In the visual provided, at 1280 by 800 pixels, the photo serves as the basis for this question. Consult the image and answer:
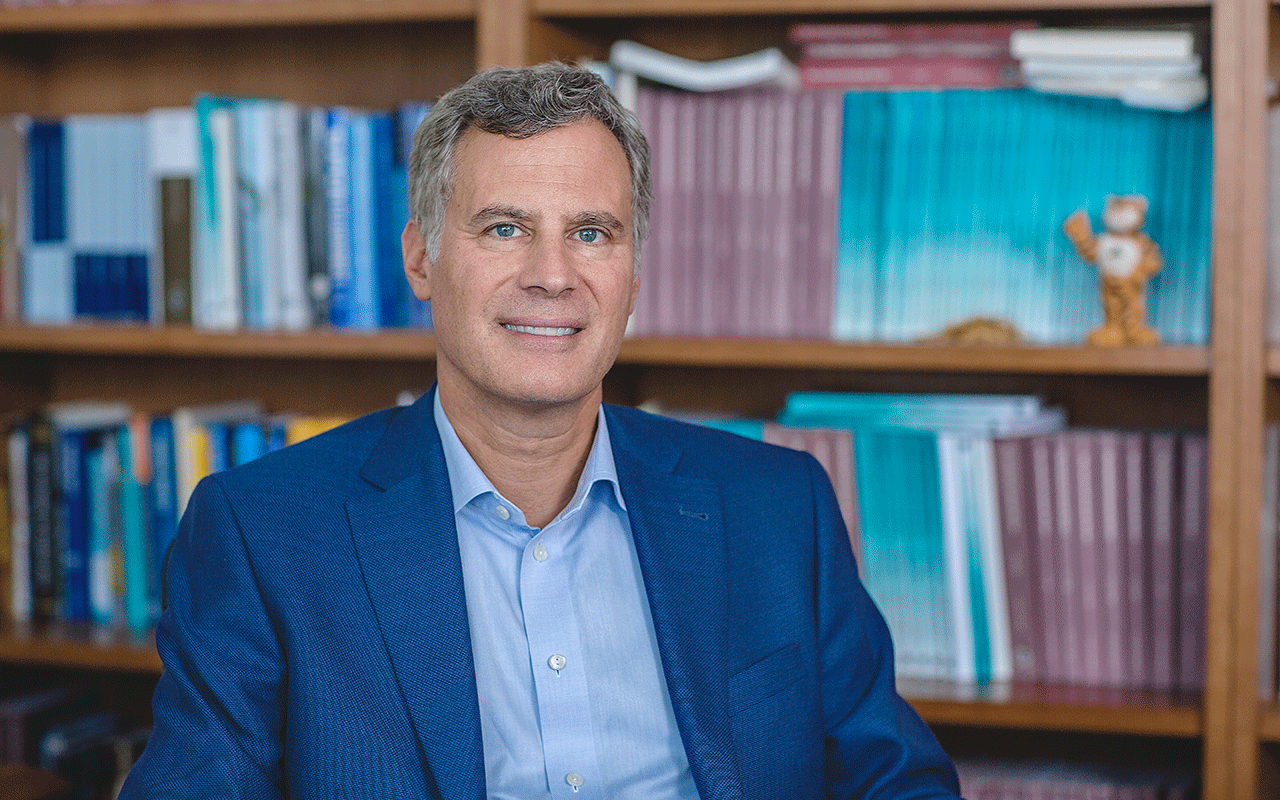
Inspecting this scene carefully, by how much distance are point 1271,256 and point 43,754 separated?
6.69 feet

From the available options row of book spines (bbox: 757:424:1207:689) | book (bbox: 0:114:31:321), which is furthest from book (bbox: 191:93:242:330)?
row of book spines (bbox: 757:424:1207:689)

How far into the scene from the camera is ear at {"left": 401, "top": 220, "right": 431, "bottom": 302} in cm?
132

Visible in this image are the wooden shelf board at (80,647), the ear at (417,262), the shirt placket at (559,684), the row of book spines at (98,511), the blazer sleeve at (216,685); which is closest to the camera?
the blazer sleeve at (216,685)

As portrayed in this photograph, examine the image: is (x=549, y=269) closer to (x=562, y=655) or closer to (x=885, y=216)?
(x=562, y=655)

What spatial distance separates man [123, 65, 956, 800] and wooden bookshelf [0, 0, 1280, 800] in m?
0.42

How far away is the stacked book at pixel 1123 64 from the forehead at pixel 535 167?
69 centimetres

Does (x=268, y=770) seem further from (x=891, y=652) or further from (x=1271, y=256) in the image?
(x=1271, y=256)

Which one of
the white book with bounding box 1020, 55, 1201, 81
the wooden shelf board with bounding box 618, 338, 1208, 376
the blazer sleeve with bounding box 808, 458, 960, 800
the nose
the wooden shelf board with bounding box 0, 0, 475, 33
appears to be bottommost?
the blazer sleeve with bounding box 808, 458, 960, 800

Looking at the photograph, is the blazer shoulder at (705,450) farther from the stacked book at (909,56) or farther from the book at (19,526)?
the book at (19,526)

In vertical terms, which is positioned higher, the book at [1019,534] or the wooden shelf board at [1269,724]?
the book at [1019,534]

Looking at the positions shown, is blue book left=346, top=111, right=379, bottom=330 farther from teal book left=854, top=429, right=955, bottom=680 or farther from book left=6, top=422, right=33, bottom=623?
teal book left=854, top=429, right=955, bottom=680

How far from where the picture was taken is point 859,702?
1.30 meters

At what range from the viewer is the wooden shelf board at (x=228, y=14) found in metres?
1.76

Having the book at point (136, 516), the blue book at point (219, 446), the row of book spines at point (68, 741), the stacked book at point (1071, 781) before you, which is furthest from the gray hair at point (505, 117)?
the row of book spines at point (68, 741)
